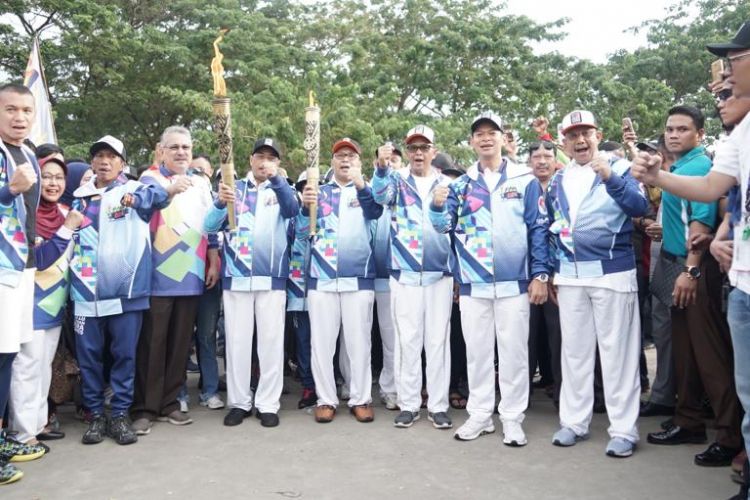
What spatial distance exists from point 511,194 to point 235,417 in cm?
274

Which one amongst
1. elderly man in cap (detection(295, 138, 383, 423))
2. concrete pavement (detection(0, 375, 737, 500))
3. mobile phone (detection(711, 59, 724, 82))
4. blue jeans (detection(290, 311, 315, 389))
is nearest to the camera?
concrete pavement (detection(0, 375, 737, 500))

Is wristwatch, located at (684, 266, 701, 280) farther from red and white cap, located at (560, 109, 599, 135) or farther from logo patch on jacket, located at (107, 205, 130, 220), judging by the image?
logo patch on jacket, located at (107, 205, 130, 220)

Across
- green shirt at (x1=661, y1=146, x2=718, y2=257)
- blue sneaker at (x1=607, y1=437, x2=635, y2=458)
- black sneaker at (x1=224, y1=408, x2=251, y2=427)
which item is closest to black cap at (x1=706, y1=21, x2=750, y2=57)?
green shirt at (x1=661, y1=146, x2=718, y2=257)

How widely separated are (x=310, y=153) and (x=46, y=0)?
12.3m

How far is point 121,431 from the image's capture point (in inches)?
196

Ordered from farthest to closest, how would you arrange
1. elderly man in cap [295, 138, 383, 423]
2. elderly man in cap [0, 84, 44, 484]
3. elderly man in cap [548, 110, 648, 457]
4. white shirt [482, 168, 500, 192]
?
1. elderly man in cap [295, 138, 383, 423]
2. white shirt [482, 168, 500, 192]
3. elderly man in cap [548, 110, 648, 457]
4. elderly man in cap [0, 84, 44, 484]

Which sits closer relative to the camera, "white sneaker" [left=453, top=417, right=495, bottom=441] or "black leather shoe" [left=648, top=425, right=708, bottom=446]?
"black leather shoe" [left=648, top=425, right=708, bottom=446]

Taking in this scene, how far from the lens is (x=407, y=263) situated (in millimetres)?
5406

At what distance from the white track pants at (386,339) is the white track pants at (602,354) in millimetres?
1622

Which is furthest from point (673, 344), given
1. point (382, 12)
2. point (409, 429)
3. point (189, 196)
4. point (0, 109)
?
point (382, 12)

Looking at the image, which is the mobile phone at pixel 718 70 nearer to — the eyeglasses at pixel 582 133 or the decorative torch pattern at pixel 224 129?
the eyeglasses at pixel 582 133

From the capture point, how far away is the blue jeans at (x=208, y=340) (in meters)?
6.04

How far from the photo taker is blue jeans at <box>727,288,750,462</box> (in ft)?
9.97

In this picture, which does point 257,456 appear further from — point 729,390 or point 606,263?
point 729,390
